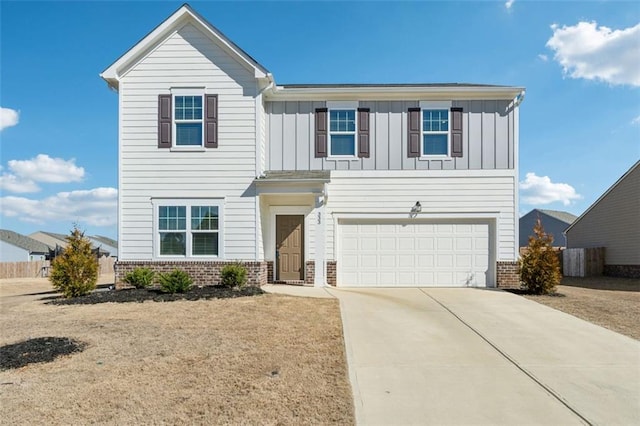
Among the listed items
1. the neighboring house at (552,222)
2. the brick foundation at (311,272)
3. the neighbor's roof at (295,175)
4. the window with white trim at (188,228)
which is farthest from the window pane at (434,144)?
the neighboring house at (552,222)

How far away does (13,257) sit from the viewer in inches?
1770

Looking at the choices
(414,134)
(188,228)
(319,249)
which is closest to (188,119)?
(188,228)

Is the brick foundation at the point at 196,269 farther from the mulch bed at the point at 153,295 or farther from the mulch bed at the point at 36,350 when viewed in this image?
the mulch bed at the point at 36,350

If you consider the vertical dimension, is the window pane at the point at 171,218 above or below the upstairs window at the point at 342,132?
below

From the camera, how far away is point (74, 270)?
11250 mm

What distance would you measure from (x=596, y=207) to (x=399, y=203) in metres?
13.9

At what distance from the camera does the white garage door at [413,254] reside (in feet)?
44.8

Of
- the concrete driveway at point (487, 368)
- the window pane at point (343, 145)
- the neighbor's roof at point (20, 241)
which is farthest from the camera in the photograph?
the neighbor's roof at point (20, 241)

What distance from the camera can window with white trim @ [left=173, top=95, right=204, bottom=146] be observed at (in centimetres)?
1300

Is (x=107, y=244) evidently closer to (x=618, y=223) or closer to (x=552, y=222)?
(x=552, y=222)

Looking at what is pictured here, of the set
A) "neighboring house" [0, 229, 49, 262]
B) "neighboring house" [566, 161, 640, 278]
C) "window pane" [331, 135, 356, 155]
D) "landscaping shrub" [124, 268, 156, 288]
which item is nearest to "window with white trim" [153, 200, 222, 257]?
"landscaping shrub" [124, 268, 156, 288]

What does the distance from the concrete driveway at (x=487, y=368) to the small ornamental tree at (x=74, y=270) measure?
24.0 feet

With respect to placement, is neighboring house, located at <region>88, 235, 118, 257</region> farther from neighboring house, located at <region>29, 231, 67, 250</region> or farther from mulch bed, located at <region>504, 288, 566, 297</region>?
mulch bed, located at <region>504, 288, 566, 297</region>

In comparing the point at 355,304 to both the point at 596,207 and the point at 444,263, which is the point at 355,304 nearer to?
the point at 444,263
